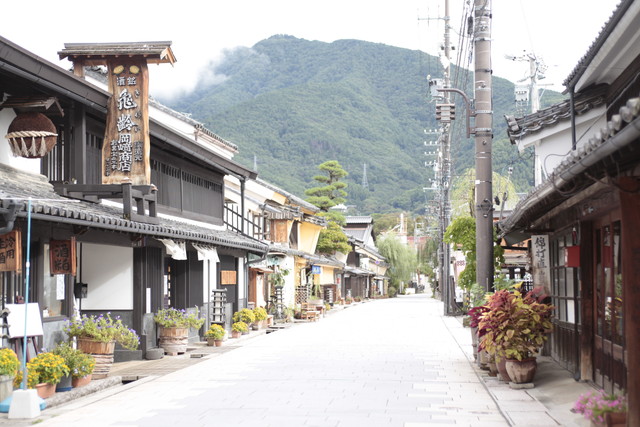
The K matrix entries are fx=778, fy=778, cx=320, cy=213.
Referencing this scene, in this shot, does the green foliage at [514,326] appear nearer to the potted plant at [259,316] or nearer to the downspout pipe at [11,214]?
the downspout pipe at [11,214]

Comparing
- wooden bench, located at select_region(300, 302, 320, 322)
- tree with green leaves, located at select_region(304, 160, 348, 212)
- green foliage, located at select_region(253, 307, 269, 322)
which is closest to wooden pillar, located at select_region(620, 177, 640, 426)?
green foliage, located at select_region(253, 307, 269, 322)

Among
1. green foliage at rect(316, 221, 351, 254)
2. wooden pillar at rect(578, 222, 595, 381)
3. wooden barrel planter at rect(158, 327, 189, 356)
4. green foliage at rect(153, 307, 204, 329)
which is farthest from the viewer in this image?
green foliage at rect(316, 221, 351, 254)

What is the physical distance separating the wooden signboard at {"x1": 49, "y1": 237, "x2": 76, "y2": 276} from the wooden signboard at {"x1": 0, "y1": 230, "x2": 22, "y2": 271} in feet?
7.78

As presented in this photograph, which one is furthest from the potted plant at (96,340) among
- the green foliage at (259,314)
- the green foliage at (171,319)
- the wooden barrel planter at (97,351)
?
the green foliage at (259,314)

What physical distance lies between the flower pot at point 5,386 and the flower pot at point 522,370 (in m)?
7.77

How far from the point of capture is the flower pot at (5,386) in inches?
414

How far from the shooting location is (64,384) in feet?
40.2

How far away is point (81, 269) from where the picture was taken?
18172 mm

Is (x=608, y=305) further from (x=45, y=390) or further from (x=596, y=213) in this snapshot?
(x=45, y=390)

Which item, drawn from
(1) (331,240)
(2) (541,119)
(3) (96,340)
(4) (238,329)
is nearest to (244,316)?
(4) (238,329)

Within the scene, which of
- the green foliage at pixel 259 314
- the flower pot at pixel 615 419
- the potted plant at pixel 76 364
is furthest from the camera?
the green foliage at pixel 259 314

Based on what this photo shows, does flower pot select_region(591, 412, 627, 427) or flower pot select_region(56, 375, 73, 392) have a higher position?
flower pot select_region(591, 412, 627, 427)

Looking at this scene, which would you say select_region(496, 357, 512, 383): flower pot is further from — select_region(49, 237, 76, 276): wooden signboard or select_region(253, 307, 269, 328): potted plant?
select_region(253, 307, 269, 328): potted plant

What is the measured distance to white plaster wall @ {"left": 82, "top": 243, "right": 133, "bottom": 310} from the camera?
1808 centimetres
